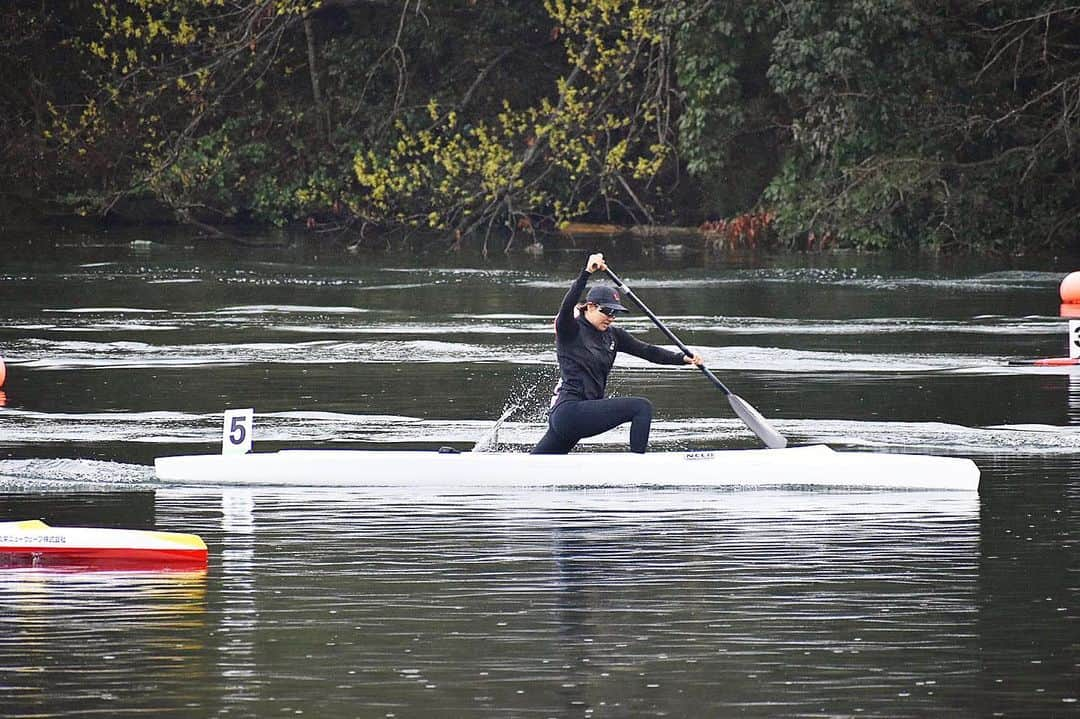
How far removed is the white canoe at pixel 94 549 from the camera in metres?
→ 11.3

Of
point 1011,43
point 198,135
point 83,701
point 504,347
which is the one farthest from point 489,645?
point 198,135

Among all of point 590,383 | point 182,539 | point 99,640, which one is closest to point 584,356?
point 590,383

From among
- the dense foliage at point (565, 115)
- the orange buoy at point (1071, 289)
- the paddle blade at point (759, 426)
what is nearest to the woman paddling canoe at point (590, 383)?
the paddle blade at point (759, 426)

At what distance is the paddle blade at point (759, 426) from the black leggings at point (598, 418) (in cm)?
96

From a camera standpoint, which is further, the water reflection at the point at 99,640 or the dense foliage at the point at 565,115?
the dense foliage at the point at 565,115

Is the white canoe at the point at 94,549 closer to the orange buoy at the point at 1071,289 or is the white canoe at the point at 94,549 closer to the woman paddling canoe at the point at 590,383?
the woman paddling canoe at the point at 590,383

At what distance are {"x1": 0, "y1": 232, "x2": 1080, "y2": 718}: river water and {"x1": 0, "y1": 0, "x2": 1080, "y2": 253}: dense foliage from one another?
1162 centimetres

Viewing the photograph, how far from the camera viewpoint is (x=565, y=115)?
39.5 meters

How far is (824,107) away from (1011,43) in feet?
12.1

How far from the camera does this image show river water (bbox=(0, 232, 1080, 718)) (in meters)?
8.85

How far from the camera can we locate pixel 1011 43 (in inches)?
1363

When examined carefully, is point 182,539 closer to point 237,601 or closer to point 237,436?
point 237,601

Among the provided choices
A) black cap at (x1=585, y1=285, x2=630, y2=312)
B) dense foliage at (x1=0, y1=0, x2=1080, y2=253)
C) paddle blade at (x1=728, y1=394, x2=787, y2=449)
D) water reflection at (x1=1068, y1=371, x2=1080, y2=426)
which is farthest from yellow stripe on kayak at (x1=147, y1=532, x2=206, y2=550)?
dense foliage at (x1=0, y1=0, x2=1080, y2=253)

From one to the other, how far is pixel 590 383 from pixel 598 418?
10.1 inches
